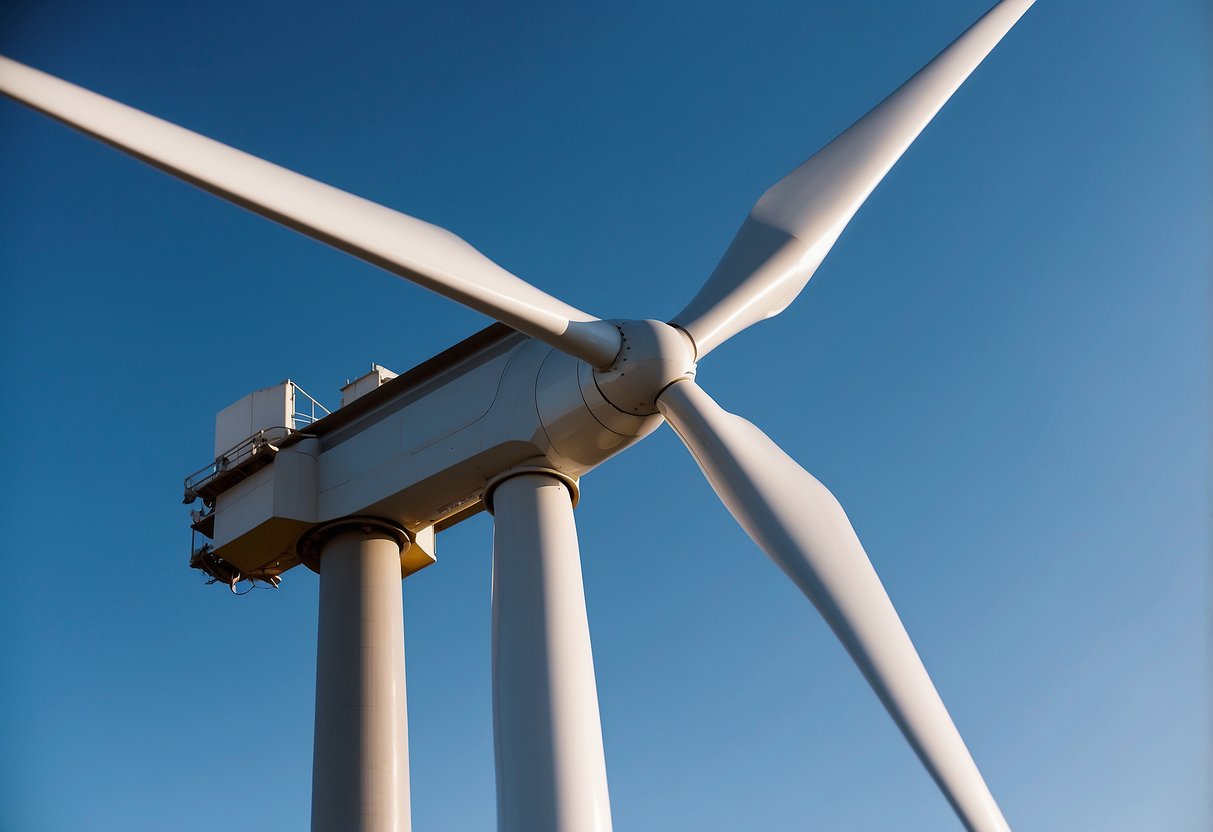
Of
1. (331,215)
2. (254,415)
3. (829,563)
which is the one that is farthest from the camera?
(254,415)

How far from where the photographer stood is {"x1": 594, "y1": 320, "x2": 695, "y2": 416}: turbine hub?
14.1 metres

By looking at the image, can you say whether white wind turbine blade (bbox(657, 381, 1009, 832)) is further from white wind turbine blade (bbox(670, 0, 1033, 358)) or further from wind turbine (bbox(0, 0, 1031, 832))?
white wind turbine blade (bbox(670, 0, 1033, 358))

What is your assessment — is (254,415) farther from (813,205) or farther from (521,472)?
(813,205)

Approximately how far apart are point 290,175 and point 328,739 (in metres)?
6.77

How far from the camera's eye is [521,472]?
14914 millimetres

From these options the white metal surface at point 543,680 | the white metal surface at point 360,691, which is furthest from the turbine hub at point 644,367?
the white metal surface at point 360,691

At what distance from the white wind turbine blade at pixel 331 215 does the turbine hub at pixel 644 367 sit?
19 cm

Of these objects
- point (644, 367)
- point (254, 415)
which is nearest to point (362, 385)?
point (254, 415)

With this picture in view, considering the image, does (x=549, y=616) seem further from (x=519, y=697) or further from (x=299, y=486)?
(x=299, y=486)

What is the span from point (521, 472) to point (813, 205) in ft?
15.5

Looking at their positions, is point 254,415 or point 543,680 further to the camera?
point 254,415

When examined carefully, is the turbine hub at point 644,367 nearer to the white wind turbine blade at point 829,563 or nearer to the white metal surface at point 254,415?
the white wind turbine blade at point 829,563

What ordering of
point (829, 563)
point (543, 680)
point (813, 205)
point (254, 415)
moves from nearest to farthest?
point (829, 563)
point (543, 680)
point (813, 205)
point (254, 415)

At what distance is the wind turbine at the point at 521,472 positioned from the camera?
38.4 ft
